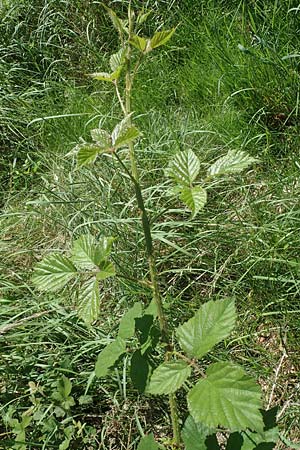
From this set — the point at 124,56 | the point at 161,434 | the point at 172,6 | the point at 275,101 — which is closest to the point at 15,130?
the point at 172,6

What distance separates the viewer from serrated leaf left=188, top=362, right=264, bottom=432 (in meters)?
0.86

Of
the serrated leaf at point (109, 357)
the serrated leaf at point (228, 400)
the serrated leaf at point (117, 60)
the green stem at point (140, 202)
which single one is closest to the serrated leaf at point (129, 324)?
the serrated leaf at point (109, 357)

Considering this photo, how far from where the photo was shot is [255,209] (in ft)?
6.61

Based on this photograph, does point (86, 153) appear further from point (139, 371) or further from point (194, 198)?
point (139, 371)

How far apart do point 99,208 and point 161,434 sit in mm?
861

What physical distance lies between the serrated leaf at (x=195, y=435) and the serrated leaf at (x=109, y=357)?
0.20 m

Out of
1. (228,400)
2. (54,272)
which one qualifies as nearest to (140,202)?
(54,272)

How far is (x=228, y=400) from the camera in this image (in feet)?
2.86

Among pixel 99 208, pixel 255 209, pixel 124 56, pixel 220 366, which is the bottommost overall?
pixel 99 208

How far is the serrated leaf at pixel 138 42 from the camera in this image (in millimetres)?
934

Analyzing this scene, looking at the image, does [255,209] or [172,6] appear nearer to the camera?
[255,209]

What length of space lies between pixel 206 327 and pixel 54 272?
0.85 feet

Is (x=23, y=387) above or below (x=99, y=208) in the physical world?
below

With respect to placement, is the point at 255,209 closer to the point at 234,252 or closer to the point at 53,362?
the point at 234,252
